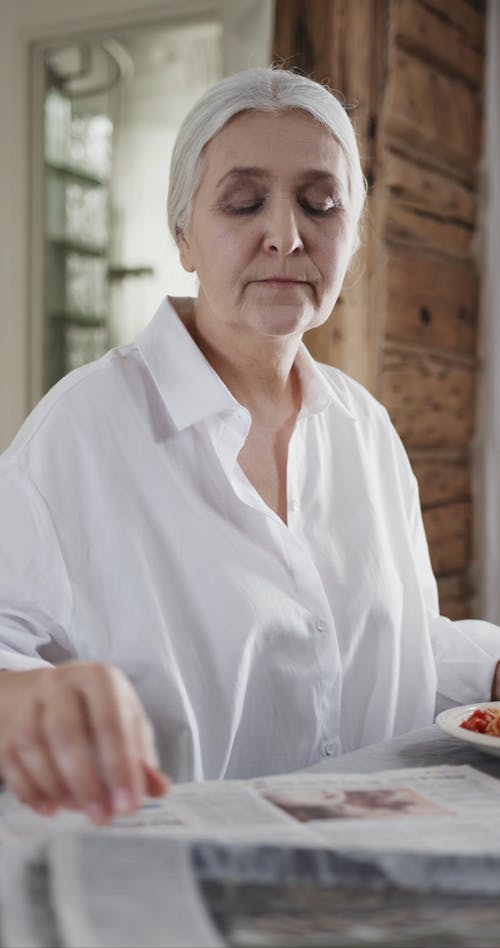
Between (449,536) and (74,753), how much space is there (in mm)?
2728

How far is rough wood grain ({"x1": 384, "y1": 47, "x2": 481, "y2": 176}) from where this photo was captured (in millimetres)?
2871

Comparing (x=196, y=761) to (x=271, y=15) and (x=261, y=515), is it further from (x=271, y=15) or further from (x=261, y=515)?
(x=271, y=15)

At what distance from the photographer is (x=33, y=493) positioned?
1266 mm

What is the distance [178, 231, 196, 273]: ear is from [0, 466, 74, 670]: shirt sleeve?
449mm

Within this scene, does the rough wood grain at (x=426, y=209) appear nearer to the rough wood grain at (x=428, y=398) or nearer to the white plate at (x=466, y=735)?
the rough wood grain at (x=428, y=398)

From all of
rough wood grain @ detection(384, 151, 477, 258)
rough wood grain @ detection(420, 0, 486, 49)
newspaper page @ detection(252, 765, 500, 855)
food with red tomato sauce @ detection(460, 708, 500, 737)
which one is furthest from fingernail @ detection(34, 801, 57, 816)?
rough wood grain @ detection(420, 0, 486, 49)

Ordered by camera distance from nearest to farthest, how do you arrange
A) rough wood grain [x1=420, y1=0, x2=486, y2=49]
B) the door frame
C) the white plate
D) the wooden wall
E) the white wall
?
the white plate, the wooden wall, rough wood grain [x1=420, y1=0, x2=486, y2=49], the door frame, the white wall

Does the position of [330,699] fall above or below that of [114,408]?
below

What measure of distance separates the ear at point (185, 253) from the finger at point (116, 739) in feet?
3.06

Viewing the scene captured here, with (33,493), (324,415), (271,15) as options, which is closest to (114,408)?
(33,493)

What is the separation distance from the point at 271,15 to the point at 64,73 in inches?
50.3

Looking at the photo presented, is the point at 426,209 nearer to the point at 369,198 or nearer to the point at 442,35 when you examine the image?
the point at 369,198

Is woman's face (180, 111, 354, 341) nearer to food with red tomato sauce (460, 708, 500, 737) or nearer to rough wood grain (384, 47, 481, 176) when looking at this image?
food with red tomato sauce (460, 708, 500, 737)

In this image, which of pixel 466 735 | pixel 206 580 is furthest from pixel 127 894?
pixel 206 580
